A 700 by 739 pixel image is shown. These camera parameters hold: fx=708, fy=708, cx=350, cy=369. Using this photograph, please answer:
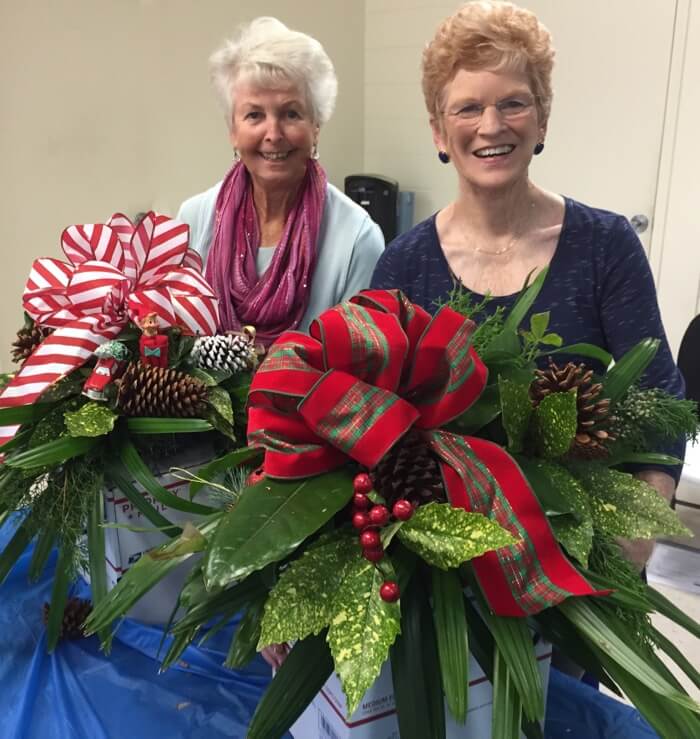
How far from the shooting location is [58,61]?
2477 mm

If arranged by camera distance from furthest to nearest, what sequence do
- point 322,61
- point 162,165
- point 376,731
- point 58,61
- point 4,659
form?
point 162,165
point 58,61
point 322,61
point 4,659
point 376,731

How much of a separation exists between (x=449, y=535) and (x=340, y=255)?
3.26 feet

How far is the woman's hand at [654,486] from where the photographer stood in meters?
0.78

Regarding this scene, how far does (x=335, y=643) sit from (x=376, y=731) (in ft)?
0.51

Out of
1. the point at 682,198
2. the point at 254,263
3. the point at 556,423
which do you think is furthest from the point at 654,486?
the point at 682,198

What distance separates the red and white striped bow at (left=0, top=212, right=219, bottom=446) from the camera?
0.79m

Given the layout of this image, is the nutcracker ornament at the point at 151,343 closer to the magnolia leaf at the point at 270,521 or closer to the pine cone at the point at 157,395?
the pine cone at the point at 157,395

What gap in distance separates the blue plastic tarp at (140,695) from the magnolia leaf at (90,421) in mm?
281

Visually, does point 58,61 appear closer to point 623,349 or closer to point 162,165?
point 162,165

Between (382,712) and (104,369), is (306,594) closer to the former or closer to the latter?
(382,712)

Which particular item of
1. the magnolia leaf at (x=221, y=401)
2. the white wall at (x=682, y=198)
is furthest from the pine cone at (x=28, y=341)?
the white wall at (x=682, y=198)

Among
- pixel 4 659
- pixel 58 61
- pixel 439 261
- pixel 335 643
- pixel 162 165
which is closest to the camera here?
pixel 335 643

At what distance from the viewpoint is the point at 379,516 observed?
517mm

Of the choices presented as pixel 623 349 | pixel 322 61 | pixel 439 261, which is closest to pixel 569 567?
pixel 623 349
